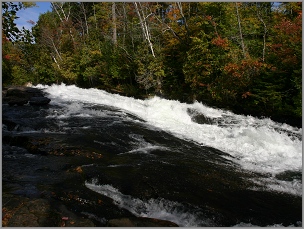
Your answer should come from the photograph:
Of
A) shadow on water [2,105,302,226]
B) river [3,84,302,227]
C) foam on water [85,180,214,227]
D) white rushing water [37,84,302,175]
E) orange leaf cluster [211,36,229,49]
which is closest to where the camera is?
foam on water [85,180,214,227]

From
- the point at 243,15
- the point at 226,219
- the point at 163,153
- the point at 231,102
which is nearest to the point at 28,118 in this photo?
the point at 163,153

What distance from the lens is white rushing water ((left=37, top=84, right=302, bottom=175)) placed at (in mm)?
8219

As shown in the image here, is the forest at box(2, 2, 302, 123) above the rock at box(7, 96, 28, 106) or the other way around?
above

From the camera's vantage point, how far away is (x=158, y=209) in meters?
4.50

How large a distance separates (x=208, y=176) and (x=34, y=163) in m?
4.17

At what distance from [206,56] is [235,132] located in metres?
6.80

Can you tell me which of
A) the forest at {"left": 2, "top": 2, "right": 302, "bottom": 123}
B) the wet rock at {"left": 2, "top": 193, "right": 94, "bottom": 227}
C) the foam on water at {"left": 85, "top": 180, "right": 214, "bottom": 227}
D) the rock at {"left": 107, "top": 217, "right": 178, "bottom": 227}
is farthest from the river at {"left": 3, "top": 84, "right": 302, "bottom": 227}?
the forest at {"left": 2, "top": 2, "right": 302, "bottom": 123}

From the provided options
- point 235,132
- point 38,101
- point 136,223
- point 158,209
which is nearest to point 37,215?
point 136,223

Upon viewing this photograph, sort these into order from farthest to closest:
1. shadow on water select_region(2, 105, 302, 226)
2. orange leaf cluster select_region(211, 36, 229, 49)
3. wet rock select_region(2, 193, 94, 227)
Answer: orange leaf cluster select_region(211, 36, 229, 49) → shadow on water select_region(2, 105, 302, 226) → wet rock select_region(2, 193, 94, 227)

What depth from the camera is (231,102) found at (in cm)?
1517

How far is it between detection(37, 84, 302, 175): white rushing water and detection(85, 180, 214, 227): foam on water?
140 inches

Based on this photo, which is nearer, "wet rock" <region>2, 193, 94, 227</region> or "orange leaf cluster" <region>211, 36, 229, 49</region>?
"wet rock" <region>2, 193, 94, 227</region>

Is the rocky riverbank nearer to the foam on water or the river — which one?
the river

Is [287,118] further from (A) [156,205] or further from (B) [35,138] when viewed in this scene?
(B) [35,138]
